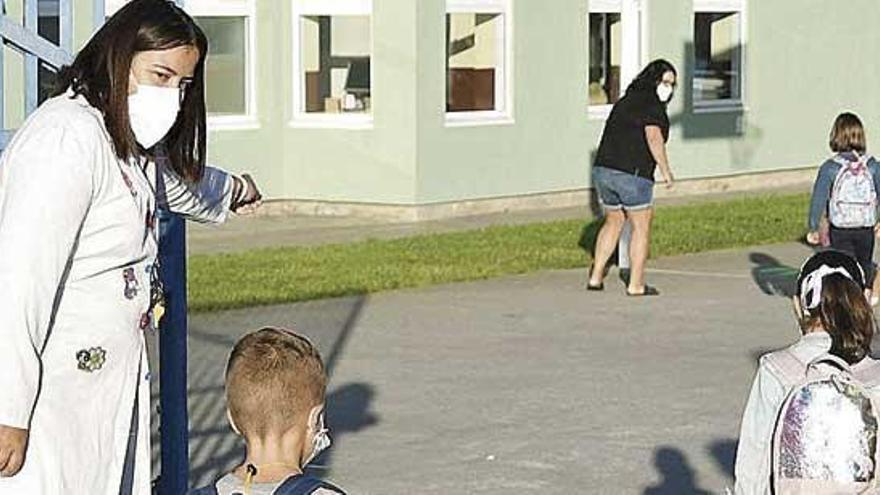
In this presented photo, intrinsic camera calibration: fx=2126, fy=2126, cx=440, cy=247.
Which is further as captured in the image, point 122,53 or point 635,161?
point 635,161

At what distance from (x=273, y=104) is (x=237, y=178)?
15676mm

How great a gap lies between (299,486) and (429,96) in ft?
56.5

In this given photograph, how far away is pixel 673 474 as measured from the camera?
943 centimetres

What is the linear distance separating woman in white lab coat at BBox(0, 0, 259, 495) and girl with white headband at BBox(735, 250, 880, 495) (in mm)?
1752

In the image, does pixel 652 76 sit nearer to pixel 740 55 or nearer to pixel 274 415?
pixel 740 55

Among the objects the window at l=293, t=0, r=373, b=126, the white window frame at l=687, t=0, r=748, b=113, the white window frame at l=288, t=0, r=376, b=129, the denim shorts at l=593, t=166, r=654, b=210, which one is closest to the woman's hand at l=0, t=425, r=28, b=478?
the denim shorts at l=593, t=166, r=654, b=210

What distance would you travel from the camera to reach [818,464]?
559cm

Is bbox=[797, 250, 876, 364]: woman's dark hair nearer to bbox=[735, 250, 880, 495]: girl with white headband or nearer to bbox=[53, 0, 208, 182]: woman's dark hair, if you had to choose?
bbox=[735, 250, 880, 495]: girl with white headband

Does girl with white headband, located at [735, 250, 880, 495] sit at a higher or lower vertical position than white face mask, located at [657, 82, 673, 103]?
lower

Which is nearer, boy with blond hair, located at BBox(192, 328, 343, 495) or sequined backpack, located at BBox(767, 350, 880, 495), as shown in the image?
boy with blond hair, located at BBox(192, 328, 343, 495)

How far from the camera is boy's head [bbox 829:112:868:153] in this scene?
13531mm

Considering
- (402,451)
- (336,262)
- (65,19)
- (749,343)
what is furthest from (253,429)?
(336,262)

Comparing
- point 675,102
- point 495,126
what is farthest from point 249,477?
point 675,102

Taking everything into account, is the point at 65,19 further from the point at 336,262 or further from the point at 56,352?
the point at 336,262
